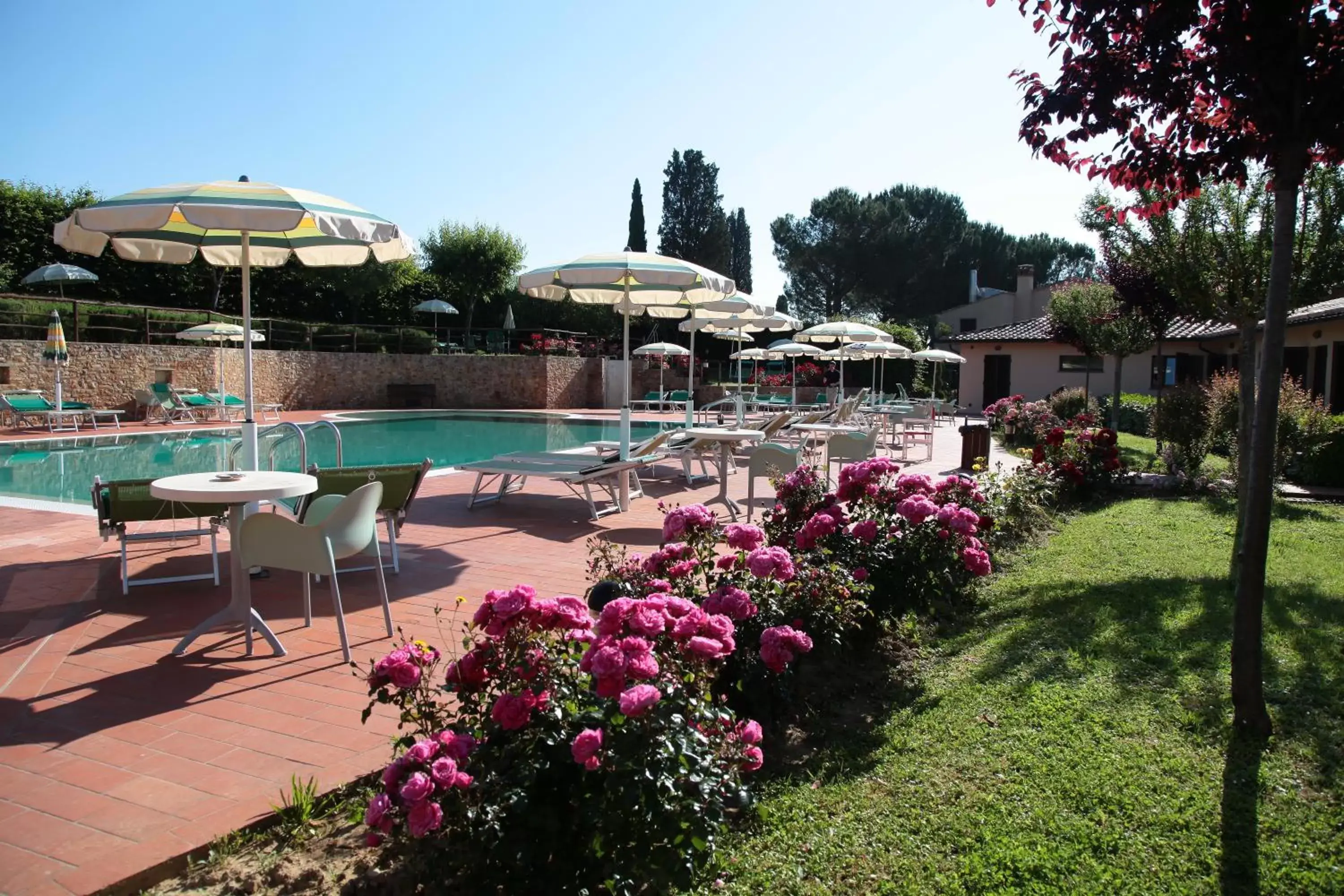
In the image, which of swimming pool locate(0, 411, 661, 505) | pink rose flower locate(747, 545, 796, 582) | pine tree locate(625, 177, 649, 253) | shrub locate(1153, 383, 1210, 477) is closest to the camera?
pink rose flower locate(747, 545, 796, 582)

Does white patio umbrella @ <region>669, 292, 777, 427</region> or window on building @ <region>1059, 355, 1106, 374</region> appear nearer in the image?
white patio umbrella @ <region>669, 292, 777, 427</region>

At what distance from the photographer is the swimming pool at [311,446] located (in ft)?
39.3

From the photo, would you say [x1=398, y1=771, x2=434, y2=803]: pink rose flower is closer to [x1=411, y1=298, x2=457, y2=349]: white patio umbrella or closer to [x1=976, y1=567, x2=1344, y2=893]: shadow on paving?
[x1=976, y1=567, x2=1344, y2=893]: shadow on paving

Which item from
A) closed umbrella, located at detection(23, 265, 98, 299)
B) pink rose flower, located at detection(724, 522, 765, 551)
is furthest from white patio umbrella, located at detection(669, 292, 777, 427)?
closed umbrella, located at detection(23, 265, 98, 299)

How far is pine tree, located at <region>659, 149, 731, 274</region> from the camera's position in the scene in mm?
44469

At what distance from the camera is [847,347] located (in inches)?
839

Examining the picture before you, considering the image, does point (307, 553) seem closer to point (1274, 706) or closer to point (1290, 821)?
point (1290, 821)

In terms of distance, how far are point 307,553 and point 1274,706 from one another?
422cm

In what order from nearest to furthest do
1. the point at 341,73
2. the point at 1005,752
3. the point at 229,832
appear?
the point at 229,832, the point at 1005,752, the point at 341,73

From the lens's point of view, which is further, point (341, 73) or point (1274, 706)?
point (341, 73)

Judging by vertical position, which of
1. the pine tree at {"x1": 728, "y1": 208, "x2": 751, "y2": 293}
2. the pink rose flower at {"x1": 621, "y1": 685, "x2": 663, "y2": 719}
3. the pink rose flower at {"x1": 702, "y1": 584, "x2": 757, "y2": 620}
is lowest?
the pink rose flower at {"x1": 702, "y1": 584, "x2": 757, "y2": 620}

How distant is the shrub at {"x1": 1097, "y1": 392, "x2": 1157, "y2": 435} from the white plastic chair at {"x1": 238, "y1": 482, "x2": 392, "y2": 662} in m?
16.8

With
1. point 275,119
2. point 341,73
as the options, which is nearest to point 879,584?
point 341,73

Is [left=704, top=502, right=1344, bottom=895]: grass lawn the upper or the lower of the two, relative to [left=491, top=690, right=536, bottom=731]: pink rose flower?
lower
